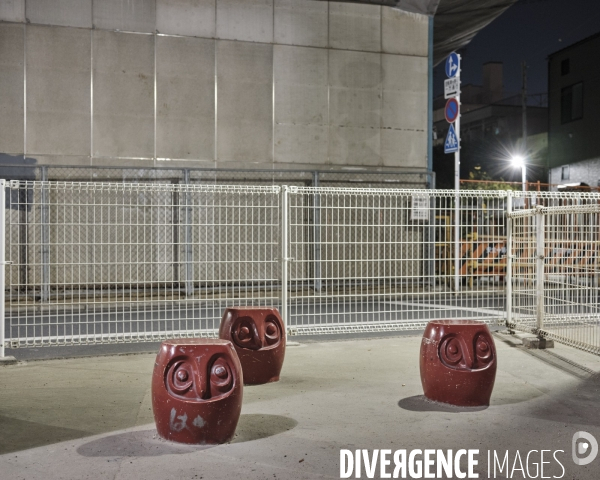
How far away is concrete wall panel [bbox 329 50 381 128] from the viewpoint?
602 inches

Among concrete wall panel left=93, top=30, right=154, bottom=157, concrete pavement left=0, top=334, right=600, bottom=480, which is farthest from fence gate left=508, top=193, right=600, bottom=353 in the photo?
concrete wall panel left=93, top=30, right=154, bottom=157

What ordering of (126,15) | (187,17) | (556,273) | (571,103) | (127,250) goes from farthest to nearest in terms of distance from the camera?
(571,103) < (187,17) < (126,15) < (127,250) < (556,273)

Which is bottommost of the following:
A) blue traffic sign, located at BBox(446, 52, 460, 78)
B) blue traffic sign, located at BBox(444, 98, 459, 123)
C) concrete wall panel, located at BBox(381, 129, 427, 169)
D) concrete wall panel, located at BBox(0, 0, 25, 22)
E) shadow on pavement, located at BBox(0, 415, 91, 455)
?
shadow on pavement, located at BBox(0, 415, 91, 455)

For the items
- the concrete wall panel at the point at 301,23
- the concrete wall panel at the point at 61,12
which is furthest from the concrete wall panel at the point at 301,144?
the concrete wall panel at the point at 61,12

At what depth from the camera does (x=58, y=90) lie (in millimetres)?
13773

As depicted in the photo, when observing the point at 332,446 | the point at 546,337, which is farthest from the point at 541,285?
the point at 332,446

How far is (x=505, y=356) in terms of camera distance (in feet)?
27.5

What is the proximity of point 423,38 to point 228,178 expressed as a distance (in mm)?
5425

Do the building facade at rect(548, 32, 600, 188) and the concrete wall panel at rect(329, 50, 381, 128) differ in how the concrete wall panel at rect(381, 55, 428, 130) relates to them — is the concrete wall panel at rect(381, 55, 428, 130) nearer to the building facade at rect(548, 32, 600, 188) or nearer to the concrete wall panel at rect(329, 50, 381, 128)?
the concrete wall panel at rect(329, 50, 381, 128)

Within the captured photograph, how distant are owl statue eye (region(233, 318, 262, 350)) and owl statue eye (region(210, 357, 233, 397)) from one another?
6.03 ft

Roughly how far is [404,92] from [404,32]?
4.28 feet

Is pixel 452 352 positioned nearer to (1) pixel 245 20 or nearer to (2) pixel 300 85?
(2) pixel 300 85

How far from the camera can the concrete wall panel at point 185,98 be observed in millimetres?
14289

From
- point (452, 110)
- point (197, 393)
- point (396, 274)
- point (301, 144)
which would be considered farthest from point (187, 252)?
point (452, 110)
